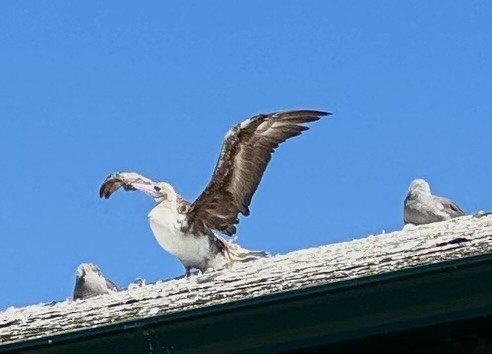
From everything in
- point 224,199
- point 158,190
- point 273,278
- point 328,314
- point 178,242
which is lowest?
point 328,314

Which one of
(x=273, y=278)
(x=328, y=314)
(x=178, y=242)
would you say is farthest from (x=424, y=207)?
(x=328, y=314)

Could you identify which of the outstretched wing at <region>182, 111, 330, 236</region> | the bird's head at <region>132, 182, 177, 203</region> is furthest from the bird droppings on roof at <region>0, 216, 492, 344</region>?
the bird's head at <region>132, 182, 177, 203</region>

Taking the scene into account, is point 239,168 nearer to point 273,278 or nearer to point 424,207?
point 424,207

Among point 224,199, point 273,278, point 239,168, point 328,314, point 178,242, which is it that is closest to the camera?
point 328,314

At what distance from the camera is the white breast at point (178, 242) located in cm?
921

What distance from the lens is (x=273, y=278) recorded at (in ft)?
18.0

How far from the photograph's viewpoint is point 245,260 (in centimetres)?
864

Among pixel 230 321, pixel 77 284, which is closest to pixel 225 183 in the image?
pixel 77 284

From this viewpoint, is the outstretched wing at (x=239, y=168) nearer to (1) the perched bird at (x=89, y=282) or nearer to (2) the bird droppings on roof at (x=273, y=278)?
(1) the perched bird at (x=89, y=282)

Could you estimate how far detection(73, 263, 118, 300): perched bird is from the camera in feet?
31.7

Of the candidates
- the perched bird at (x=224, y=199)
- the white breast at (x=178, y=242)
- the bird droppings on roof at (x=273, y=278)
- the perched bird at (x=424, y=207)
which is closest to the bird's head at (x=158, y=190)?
the perched bird at (x=224, y=199)

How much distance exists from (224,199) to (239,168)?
30cm

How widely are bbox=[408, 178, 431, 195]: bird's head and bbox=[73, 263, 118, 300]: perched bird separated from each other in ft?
8.45

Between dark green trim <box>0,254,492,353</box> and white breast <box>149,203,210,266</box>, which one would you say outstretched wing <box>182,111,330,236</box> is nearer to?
white breast <box>149,203,210,266</box>
